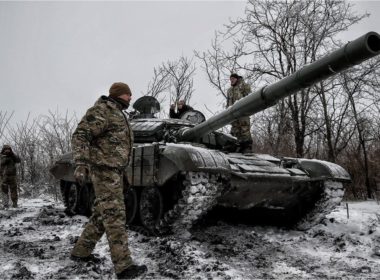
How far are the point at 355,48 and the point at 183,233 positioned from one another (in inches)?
119

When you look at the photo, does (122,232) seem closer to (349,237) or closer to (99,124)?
(99,124)

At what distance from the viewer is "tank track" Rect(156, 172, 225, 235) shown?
16.0 ft

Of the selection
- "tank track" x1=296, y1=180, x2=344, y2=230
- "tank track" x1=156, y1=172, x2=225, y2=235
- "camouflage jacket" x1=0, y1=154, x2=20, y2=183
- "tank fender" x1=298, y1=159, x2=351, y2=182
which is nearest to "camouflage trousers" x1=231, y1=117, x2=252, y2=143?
"tank fender" x1=298, y1=159, x2=351, y2=182

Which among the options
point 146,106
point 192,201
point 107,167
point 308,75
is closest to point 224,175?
point 192,201

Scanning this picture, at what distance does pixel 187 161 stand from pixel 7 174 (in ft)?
25.2

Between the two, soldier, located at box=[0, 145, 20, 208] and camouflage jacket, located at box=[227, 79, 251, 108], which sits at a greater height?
camouflage jacket, located at box=[227, 79, 251, 108]

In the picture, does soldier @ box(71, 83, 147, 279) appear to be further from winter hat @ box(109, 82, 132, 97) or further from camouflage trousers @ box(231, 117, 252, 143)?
camouflage trousers @ box(231, 117, 252, 143)

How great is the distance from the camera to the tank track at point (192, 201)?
4.88 m

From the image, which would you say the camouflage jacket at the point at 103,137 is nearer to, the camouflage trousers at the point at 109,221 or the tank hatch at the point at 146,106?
the camouflage trousers at the point at 109,221

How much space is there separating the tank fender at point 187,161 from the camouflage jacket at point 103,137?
106 centimetres

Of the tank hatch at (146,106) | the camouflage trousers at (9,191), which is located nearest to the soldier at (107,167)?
the tank hatch at (146,106)

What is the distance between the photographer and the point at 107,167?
3734 mm

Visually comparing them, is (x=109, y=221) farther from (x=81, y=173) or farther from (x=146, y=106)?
(x=146, y=106)

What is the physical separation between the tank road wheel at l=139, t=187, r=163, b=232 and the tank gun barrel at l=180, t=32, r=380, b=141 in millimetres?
1213
